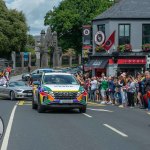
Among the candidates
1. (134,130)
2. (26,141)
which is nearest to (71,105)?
(134,130)

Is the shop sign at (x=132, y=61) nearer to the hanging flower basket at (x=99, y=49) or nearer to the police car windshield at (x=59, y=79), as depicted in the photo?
the hanging flower basket at (x=99, y=49)

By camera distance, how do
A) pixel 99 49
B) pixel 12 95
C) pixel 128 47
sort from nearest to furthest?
pixel 12 95 < pixel 128 47 < pixel 99 49

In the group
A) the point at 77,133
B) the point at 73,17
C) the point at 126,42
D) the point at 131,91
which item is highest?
the point at 73,17

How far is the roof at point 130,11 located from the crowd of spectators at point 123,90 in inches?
803

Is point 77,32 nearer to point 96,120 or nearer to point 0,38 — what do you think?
point 0,38

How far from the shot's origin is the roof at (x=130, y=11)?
5497 centimetres

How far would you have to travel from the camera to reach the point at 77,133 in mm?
15312

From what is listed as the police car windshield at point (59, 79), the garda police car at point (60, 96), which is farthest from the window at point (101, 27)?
the garda police car at point (60, 96)

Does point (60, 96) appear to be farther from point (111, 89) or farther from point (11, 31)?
point (11, 31)

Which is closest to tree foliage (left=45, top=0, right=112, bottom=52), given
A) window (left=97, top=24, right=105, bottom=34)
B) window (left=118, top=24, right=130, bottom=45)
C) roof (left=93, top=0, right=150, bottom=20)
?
roof (left=93, top=0, right=150, bottom=20)

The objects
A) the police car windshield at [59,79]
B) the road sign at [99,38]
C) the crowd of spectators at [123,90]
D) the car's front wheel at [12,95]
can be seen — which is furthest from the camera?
the road sign at [99,38]

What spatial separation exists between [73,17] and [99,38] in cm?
2424

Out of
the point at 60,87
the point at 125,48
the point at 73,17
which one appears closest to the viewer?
the point at 60,87

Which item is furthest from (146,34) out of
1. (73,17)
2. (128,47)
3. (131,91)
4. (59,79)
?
(59,79)
